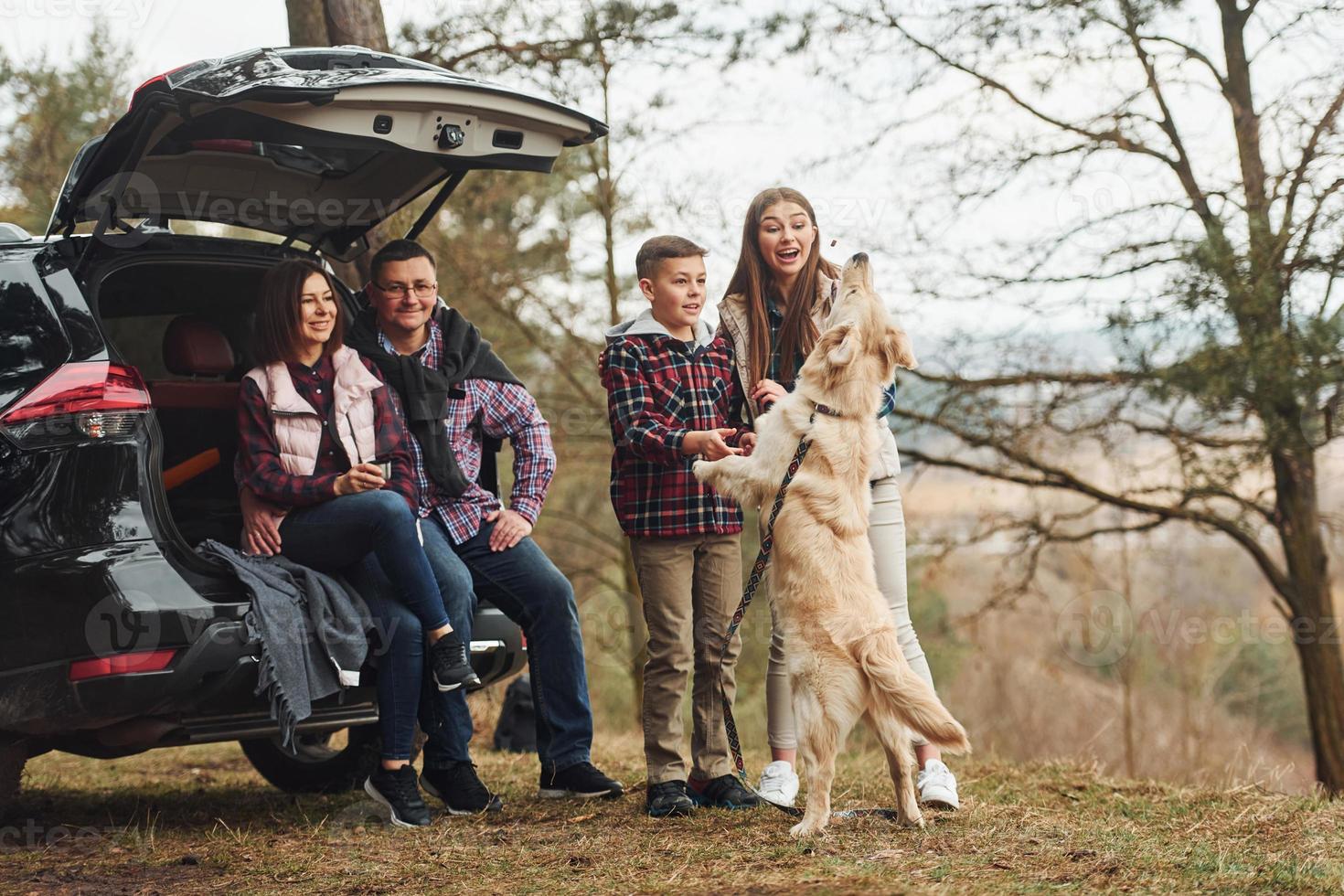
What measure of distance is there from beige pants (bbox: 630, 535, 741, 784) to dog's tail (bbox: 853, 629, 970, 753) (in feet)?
2.59

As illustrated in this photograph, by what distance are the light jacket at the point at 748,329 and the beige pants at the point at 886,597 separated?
110 millimetres

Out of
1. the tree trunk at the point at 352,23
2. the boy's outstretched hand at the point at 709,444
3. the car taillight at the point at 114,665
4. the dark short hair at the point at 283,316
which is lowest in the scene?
the car taillight at the point at 114,665

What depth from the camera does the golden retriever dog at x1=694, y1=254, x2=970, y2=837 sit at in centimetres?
368

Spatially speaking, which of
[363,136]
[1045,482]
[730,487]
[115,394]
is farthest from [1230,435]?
[115,394]

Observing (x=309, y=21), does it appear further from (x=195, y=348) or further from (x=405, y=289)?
(x=405, y=289)

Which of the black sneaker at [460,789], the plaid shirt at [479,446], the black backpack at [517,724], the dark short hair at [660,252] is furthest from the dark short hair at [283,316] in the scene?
the black backpack at [517,724]

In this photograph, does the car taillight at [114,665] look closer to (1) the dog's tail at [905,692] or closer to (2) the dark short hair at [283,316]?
(2) the dark short hair at [283,316]

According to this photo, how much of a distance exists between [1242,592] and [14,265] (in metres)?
Result: 19.8

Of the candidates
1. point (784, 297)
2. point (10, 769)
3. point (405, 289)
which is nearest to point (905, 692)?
point (784, 297)

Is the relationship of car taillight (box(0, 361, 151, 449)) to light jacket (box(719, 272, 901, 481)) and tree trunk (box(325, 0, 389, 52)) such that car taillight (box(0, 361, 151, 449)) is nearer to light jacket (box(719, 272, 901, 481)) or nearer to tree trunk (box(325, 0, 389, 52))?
light jacket (box(719, 272, 901, 481))

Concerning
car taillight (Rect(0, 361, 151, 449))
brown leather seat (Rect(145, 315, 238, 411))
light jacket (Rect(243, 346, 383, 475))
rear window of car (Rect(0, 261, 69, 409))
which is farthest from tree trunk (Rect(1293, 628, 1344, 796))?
rear window of car (Rect(0, 261, 69, 409))

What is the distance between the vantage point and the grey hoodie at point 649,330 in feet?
14.7

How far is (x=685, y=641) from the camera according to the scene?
14.4 ft

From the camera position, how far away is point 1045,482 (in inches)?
401
